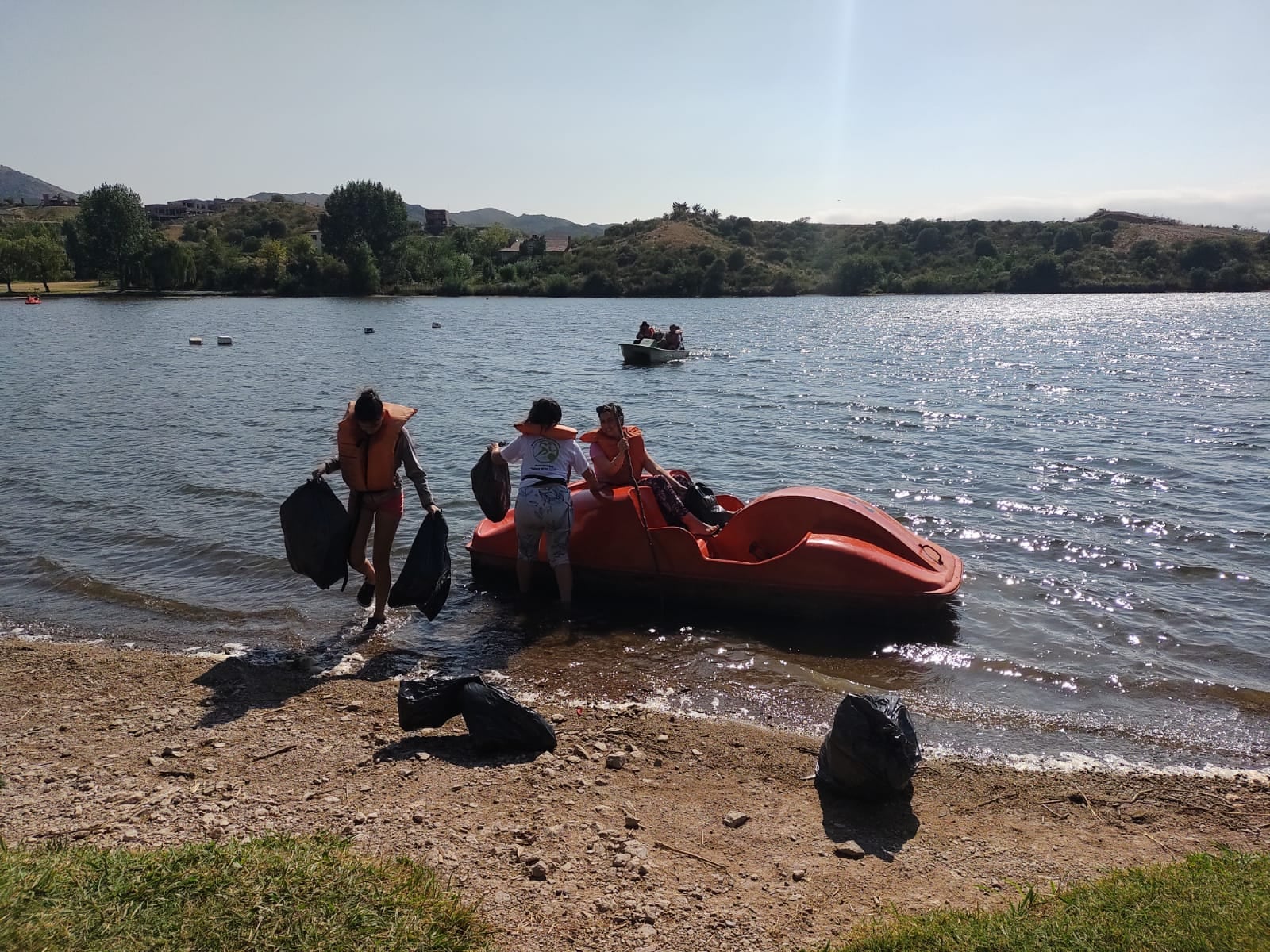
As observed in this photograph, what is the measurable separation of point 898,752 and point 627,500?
4159 millimetres

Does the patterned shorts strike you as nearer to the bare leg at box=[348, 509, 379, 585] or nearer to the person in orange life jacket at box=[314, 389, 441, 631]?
the person in orange life jacket at box=[314, 389, 441, 631]

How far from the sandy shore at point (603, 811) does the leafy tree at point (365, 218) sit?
341 feet

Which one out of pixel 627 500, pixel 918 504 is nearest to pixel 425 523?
pixel 627 500

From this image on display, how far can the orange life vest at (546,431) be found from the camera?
822 centimetres

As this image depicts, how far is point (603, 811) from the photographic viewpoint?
16.6 feet

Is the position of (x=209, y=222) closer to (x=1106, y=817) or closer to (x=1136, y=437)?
(x=1136, y=437)

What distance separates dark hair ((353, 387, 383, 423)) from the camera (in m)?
7.27

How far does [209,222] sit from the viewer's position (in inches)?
5374

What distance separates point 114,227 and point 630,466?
96.6m

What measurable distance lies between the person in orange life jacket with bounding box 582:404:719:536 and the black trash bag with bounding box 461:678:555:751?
3.39 metres

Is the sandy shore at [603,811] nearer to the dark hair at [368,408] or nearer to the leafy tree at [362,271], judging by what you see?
the dark hair at [368,408]

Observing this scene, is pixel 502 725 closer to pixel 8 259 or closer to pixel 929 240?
pixel 8 259

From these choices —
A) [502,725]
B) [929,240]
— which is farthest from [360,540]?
[929,240]

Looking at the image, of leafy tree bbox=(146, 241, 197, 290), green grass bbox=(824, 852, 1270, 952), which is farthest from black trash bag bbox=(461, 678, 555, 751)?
leafy tree bbox=(146, 241, 197, 290)
